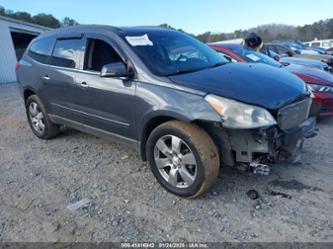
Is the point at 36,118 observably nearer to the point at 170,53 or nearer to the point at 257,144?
the point at 170,53

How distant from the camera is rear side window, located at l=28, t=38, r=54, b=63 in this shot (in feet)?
15.9

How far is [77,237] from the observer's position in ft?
8.98

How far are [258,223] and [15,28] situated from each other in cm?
1798

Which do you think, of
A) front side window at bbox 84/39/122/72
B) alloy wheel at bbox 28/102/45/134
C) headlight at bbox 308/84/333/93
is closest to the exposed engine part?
front side window at bbox 84/39/122/72

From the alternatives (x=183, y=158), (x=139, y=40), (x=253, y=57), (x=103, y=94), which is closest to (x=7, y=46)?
(x=253, y=57)

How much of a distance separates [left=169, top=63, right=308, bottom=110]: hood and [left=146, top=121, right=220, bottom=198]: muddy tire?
0.45 m

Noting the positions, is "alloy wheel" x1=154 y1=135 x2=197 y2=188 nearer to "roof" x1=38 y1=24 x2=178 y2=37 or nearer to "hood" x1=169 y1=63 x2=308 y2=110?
"hood" x1=169 y1=63 x2=308 y2=110

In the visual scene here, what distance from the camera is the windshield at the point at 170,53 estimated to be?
3.50m

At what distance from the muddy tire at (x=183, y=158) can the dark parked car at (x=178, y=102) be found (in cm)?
1

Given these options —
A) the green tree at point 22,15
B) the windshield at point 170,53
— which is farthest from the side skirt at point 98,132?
the green tree at point 22,15

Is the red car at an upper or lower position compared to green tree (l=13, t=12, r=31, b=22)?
lower

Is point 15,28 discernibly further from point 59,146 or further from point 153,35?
point 153,35

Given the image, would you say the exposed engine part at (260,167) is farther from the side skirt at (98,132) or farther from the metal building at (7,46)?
the metal building at (7,46)

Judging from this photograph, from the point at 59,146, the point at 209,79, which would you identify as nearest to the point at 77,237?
the point at 209,79
